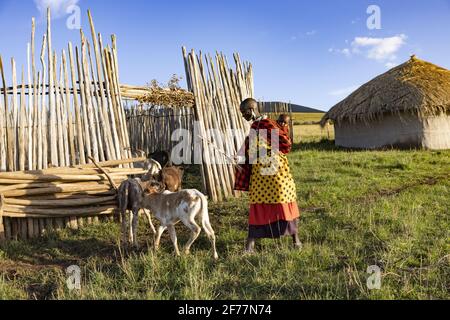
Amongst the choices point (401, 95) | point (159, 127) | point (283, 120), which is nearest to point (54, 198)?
point (283, 120)

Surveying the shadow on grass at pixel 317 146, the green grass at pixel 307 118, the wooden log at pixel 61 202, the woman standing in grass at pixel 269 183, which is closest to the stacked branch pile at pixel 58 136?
the wooden log at pixel 61 202

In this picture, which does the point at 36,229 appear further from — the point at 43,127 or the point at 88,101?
the point at 88,101

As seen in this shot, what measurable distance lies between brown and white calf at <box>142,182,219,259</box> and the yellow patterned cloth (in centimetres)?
61

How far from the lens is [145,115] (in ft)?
40.9

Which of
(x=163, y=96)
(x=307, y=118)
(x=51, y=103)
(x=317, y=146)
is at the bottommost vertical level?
(x=317, y=146)

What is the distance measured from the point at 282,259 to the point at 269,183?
0.91 metres

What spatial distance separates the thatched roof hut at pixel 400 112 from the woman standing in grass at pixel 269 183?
1096cm

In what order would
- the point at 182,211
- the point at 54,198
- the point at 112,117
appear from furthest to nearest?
the point at 112,117, the point at 54,198, the point at 182,211

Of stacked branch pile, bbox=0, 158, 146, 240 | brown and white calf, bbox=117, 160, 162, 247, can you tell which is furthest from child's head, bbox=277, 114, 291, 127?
stacked branch pile, bbox=0, 158, 146, 240

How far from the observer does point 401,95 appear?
48.1ft

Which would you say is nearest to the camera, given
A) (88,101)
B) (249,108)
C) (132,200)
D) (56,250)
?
(249,108)

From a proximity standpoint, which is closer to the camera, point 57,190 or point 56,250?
point 56,250
